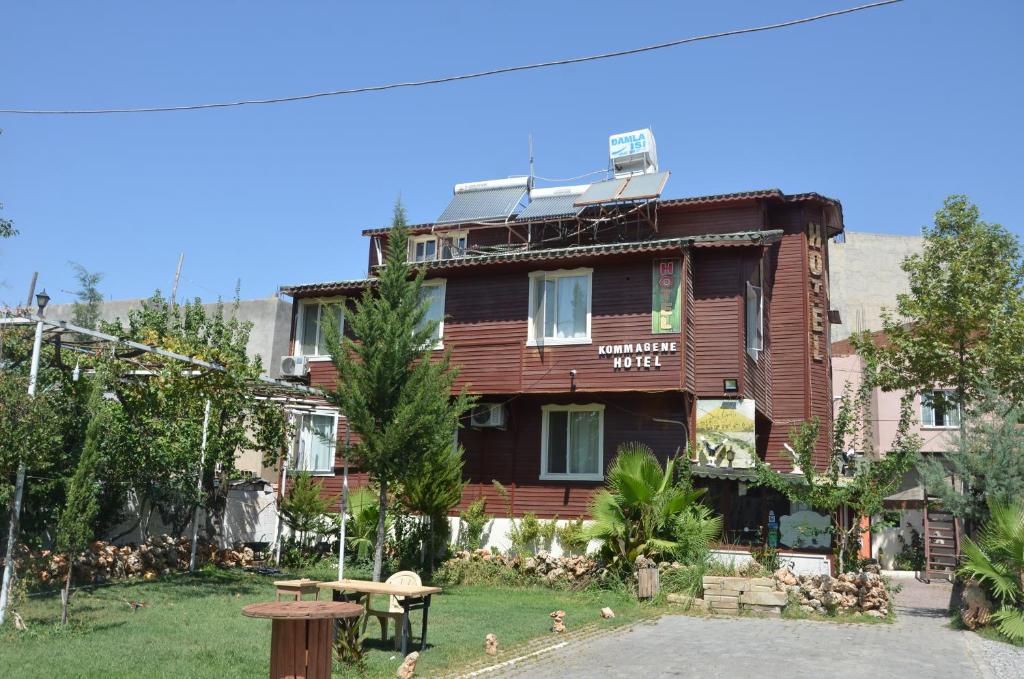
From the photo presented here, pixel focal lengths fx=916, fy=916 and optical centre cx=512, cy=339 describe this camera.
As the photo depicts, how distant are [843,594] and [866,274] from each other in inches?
1297

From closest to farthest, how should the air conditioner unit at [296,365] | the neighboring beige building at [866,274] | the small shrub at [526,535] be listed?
the small shrub at [526,535], the air conditioner unit at [296,365], the neighboring beige building at [866,274]

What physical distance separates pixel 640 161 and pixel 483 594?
1573 centimetres

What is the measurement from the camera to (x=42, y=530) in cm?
1792

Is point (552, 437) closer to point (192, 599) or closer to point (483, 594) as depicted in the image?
point (483, 594)

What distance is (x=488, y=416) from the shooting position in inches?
928

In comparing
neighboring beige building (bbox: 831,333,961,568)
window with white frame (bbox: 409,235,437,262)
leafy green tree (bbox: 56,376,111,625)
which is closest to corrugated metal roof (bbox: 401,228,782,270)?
neighboring beige building (bbox: 831,333,961,568)

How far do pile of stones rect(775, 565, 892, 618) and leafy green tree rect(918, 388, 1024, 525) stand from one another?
2335 mm

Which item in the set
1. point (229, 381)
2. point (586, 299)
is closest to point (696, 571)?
point (586, 299)

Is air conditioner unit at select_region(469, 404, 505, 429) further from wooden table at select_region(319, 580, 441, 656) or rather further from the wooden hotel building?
wooden table at select_region(319, 580, 441, 656)

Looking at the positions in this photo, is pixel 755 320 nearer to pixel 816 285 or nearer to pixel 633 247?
pixel 816 285

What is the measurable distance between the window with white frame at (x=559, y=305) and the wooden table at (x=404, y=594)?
11.6 meters

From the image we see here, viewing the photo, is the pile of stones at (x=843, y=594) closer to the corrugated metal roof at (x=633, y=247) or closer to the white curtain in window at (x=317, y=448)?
the corrugated metal roof at (x=633, y=247)

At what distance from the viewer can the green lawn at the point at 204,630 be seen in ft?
33.5

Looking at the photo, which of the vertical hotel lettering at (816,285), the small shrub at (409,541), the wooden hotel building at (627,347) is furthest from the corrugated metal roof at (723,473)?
the vertical hotel lettering at (816,285)
